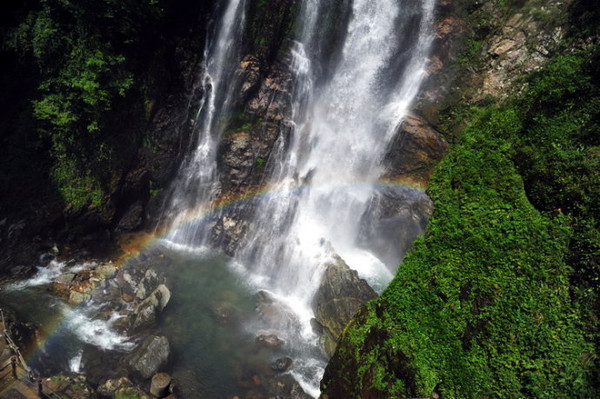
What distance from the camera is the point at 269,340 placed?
15.7 meters

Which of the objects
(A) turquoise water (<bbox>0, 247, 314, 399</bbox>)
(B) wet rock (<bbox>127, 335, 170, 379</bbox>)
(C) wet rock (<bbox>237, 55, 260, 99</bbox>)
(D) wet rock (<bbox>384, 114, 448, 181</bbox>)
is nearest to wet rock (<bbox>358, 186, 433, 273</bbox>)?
(D) wet rock (<bbox>384, 114, 448, 181</bbox>)

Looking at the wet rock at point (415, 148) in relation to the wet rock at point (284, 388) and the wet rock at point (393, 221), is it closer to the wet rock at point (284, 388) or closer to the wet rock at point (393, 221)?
the wet rock at point (393, 221)

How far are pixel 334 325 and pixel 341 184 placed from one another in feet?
36.1

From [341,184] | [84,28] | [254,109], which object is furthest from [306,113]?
[84,28]

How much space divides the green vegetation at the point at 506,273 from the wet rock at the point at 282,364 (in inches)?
214

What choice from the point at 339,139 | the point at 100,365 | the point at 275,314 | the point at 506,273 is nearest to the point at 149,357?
the point at 100,365

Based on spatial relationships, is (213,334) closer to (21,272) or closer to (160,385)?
(160,385)

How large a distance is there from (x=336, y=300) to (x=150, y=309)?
9.49 meters

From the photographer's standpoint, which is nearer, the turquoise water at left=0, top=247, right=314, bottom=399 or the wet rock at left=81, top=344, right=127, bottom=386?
the wet rock at left=81, top=344, right=127, bottom=386

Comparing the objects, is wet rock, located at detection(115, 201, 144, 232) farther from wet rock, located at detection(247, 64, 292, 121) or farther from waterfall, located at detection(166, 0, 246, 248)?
wet rock, located at detection(247, 64, 292, 121)

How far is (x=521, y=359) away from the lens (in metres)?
6.80

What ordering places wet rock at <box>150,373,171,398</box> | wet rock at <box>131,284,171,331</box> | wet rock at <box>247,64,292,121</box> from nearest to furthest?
wet rock at <box>150,373,171,398</box> < wet rock at <box>131,284,171,331</box> < wet rock at <box>247,64,292,121</box>

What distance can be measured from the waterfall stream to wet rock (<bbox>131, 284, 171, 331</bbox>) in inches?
207

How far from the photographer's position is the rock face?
52.1 ft
